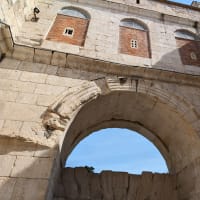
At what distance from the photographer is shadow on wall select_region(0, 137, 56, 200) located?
2686 mm

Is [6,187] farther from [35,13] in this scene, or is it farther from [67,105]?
[35,13]

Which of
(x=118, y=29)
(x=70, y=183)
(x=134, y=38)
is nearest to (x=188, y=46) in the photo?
(x=134, y=38)

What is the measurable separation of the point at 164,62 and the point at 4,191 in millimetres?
4413

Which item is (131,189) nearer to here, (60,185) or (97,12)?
(60,185)

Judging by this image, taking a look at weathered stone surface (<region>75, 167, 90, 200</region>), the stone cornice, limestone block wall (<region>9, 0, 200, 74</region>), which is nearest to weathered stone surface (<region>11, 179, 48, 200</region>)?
weathered stone surface (<region>75, 167, 90, 200</region>)

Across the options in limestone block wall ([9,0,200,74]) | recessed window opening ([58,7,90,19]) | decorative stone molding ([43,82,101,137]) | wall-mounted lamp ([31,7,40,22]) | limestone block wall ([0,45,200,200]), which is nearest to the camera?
limestone block wall ([0,45,200,200])

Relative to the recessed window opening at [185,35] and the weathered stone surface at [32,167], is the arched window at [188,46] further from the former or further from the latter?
the weathered stone surface at [32,167]

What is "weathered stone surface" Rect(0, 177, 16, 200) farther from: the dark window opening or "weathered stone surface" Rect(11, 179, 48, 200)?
the dark window opening

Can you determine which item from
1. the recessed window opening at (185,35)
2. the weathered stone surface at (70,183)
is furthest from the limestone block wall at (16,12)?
the recessed window opening at (185,35)

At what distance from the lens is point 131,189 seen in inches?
175

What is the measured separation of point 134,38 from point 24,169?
14.6ft

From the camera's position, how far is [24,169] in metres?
2.85

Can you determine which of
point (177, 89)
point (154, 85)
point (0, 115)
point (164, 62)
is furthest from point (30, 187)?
point (164, 62)

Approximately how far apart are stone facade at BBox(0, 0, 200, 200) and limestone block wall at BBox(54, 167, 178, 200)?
22mm
